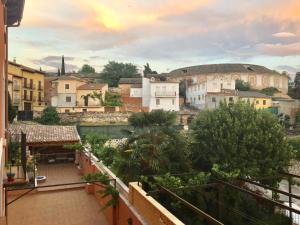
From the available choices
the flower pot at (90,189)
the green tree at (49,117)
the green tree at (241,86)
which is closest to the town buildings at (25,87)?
the green tree at (49,117)

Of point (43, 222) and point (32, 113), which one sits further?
point (32, 113)

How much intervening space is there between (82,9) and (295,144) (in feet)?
91.2

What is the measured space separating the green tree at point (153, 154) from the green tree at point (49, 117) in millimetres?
30198

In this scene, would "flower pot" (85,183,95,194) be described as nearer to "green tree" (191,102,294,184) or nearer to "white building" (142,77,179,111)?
"green tree" (191,102,294,184)

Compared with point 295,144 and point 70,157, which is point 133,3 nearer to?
point 70,157

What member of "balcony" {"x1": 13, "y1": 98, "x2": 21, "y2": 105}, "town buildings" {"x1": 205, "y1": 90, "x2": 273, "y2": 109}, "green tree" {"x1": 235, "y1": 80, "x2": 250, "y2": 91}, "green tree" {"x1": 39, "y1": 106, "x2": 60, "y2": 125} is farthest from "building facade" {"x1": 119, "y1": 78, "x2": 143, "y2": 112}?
"green tree" {"x1": 235, "y1": 80, "x2": 250, "y2": 91}

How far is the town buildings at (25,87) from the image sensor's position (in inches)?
1655

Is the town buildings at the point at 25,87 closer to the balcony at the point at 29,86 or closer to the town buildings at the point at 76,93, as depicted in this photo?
the balcony at the point at 29,86

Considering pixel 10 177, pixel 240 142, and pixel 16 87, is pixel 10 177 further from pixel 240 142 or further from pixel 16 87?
pixel 16 87

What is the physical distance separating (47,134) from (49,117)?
1834 cm

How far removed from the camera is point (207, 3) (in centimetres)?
1231

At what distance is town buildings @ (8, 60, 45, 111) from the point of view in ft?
138

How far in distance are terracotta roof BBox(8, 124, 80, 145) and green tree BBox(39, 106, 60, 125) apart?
53.6 feet

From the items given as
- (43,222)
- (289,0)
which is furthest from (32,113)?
(289,0)
